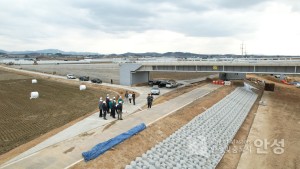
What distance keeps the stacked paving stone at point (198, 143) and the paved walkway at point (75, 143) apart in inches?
121

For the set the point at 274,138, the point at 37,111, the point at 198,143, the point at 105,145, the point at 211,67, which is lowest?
the point at 274,138

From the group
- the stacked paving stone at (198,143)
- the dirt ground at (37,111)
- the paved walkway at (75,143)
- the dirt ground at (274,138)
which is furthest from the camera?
the dirt ground at (37,111)

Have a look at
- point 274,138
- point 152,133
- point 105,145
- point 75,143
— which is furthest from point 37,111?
point 274,138

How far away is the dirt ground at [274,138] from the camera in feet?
66.5

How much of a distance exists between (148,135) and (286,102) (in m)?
31.8

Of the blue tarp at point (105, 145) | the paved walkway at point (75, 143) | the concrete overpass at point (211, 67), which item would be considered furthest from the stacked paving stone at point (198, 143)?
the concrete overpass at point (211, 67)

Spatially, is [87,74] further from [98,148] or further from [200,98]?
[98,148]

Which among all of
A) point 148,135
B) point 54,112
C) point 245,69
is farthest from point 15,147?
point 245,69

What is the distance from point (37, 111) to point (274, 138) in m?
24.2

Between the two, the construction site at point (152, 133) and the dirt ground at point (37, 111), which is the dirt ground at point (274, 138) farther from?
the dirt ground at point (37, 111)

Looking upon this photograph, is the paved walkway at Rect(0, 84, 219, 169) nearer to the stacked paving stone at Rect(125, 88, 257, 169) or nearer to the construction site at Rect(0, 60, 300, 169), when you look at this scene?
the construction site at Rect(0, 60, 300, 169)

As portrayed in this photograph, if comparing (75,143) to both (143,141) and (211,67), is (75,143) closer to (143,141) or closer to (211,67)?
(143,141)

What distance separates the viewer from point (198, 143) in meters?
21.5

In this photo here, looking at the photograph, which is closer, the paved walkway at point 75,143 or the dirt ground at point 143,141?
the paved walkway at point 75,143
